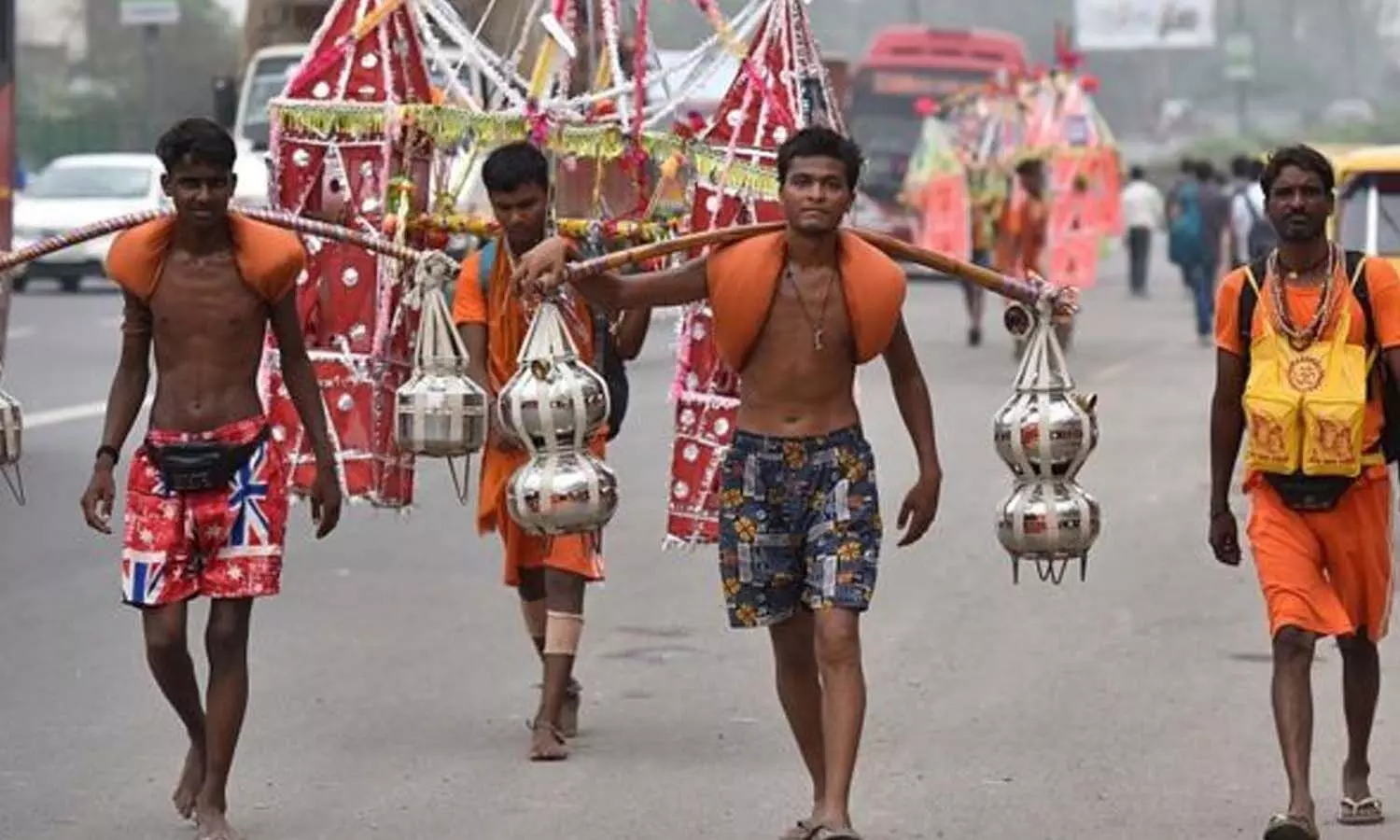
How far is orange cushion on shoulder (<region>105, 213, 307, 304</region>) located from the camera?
7.89 m

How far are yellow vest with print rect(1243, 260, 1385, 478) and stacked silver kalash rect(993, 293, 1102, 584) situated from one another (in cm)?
47

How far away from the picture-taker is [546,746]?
922 centimetres

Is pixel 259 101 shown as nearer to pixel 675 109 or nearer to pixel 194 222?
pixel 675 109

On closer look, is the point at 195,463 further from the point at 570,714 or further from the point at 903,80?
the point at 903,80

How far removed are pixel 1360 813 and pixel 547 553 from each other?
244cm

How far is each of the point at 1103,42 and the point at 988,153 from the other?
5929cm

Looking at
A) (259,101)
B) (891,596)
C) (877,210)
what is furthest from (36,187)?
(891,596)

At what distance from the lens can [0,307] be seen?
15164 millimetres

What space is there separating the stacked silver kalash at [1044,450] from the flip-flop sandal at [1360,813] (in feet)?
3.65

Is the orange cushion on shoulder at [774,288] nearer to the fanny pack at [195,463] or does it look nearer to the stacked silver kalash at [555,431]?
the stacked silver kalash at [555,431]

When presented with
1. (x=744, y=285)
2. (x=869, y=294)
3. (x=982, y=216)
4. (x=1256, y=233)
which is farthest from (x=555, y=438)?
(x=982, y=216)

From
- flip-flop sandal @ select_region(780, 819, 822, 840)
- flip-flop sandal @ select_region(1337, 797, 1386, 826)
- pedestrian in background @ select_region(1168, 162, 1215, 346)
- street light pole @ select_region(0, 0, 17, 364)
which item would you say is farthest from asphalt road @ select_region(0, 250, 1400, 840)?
pedestrian in background @ select_region(1168, 162, 1215, 346)

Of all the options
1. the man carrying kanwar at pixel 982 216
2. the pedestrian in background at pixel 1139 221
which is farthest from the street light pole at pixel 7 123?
the pedestrian in background at pixel 1139 221

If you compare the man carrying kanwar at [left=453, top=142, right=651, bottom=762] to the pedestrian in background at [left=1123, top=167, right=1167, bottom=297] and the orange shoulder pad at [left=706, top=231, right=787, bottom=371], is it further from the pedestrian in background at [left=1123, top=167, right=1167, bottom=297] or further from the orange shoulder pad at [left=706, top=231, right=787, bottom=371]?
the pedestrian in background at [left=1123, top=167, right=1167, bottom=297]
